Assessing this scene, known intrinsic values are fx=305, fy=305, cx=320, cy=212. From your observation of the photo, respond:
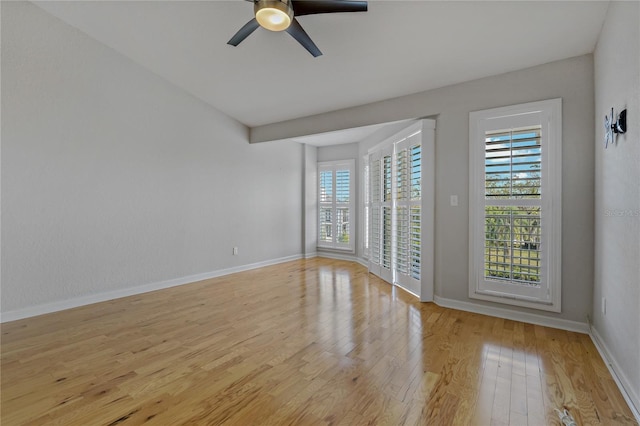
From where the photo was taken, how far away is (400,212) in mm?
4254

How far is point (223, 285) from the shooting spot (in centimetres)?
441

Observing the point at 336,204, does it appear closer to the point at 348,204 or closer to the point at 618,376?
the point at 348,204

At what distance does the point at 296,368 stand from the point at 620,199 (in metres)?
2.46

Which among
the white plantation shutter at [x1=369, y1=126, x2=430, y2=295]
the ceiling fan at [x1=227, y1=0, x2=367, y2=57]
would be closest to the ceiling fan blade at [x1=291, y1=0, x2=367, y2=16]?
the ceiling fan at [x1=227, y1=0, x2=367, y2=57]

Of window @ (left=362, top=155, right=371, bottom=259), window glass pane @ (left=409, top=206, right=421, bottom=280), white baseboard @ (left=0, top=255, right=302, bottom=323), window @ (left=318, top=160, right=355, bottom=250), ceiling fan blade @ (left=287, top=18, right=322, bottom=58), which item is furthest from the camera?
window @ (left=318, top=160, right=355, bottom=250)

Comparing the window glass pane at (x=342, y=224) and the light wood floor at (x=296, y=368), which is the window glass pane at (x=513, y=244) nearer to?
the light wood floor at (x=296, y=368)

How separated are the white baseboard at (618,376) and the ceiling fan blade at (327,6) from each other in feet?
9.53

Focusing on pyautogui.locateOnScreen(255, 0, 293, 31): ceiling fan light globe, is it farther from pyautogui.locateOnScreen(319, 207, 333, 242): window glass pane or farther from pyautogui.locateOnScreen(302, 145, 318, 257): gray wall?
pyautogui.locateOnScreen(319, 207, 333, 242): window glass pane

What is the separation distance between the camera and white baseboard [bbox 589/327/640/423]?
1672 millimetres

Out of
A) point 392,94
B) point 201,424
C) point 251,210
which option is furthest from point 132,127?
point 201,424

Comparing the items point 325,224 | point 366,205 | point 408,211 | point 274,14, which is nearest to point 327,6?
point 274,14

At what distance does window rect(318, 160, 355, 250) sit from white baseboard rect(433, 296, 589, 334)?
3.09 meters

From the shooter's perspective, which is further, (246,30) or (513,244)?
(513,244)

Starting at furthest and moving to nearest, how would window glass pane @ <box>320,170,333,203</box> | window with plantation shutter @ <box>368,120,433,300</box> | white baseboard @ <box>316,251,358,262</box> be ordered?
1. window glass pane @ <box>320,170,333,203</box>
2. white baseboard @ <box>316,251,358,262</box>
3. window with plantation shutter @ <box>368,120,433,300</box>
